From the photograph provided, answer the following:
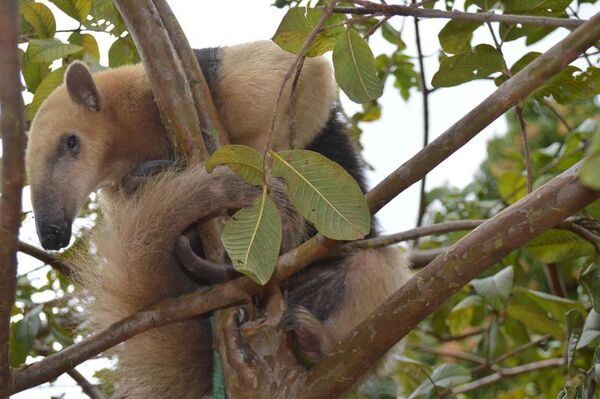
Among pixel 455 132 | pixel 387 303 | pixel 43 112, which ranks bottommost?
pixel 387 303

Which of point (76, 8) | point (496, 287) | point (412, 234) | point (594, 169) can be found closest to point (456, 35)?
point (412, 234)

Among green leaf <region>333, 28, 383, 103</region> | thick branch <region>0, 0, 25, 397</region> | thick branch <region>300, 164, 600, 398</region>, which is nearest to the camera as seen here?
thick branch <region>0, 0, 25, 397</region>

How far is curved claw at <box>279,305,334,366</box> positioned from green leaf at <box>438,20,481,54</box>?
3.49ft

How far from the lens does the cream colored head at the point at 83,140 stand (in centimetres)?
343

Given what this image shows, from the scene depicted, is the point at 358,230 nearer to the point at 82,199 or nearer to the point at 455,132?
the point at 455,132

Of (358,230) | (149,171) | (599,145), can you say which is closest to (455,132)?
(358,230)

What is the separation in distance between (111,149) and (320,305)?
46.9 inches

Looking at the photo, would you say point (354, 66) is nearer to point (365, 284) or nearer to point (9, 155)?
point (9, 155)

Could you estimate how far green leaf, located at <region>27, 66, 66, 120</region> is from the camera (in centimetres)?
331

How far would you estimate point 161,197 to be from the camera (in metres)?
2.72

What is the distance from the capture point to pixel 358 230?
1965mm

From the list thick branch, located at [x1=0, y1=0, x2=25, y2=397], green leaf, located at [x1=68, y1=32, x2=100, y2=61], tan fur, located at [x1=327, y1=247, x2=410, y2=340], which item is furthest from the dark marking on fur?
thick branch, located at [x1=0, y1=0, x2=25, y2=397]

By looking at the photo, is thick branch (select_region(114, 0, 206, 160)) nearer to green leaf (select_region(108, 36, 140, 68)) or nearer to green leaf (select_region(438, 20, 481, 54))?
green leaf (select_region(108, 36, 140, 68))

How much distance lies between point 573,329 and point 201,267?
1214 millimetres
